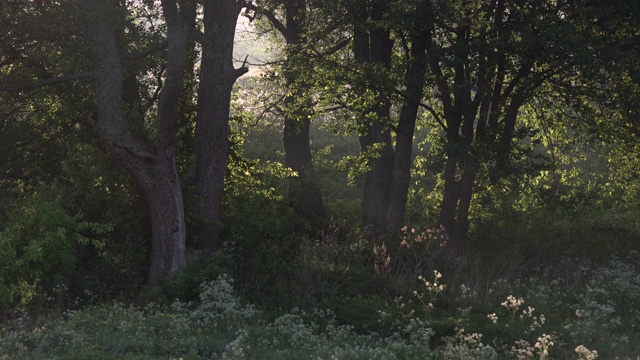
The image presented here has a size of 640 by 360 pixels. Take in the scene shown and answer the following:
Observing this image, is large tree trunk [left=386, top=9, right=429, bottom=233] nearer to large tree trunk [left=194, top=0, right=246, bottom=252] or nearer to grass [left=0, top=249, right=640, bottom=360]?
Result: grass [left=0, top=249, right=640, bottom=360]

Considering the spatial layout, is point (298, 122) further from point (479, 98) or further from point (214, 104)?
point (214, 104)

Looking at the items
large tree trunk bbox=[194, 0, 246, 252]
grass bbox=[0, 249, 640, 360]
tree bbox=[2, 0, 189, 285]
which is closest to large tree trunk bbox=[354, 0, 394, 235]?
large tree trunk bbox=[194, 0, 246, 252]

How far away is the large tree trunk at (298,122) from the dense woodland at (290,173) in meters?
0.14

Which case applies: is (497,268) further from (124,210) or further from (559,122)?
(124,210)

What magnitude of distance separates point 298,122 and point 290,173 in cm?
253

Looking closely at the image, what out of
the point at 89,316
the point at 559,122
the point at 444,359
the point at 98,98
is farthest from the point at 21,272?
the point at 559,122

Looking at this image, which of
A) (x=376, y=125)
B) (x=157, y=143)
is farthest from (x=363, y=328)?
(x=376, y=125)

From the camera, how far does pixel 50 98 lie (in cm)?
1780

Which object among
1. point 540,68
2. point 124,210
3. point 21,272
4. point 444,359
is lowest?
point 444,359

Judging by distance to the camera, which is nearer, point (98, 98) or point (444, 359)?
point (444, 359)

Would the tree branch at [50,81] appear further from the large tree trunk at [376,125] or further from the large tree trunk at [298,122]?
the large tree trunk at [376,125]

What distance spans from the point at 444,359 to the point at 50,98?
1017cm

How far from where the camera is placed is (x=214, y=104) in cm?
1775

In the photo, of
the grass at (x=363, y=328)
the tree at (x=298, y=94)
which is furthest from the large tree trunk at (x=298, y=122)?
the grass at (x=363, y=328)
